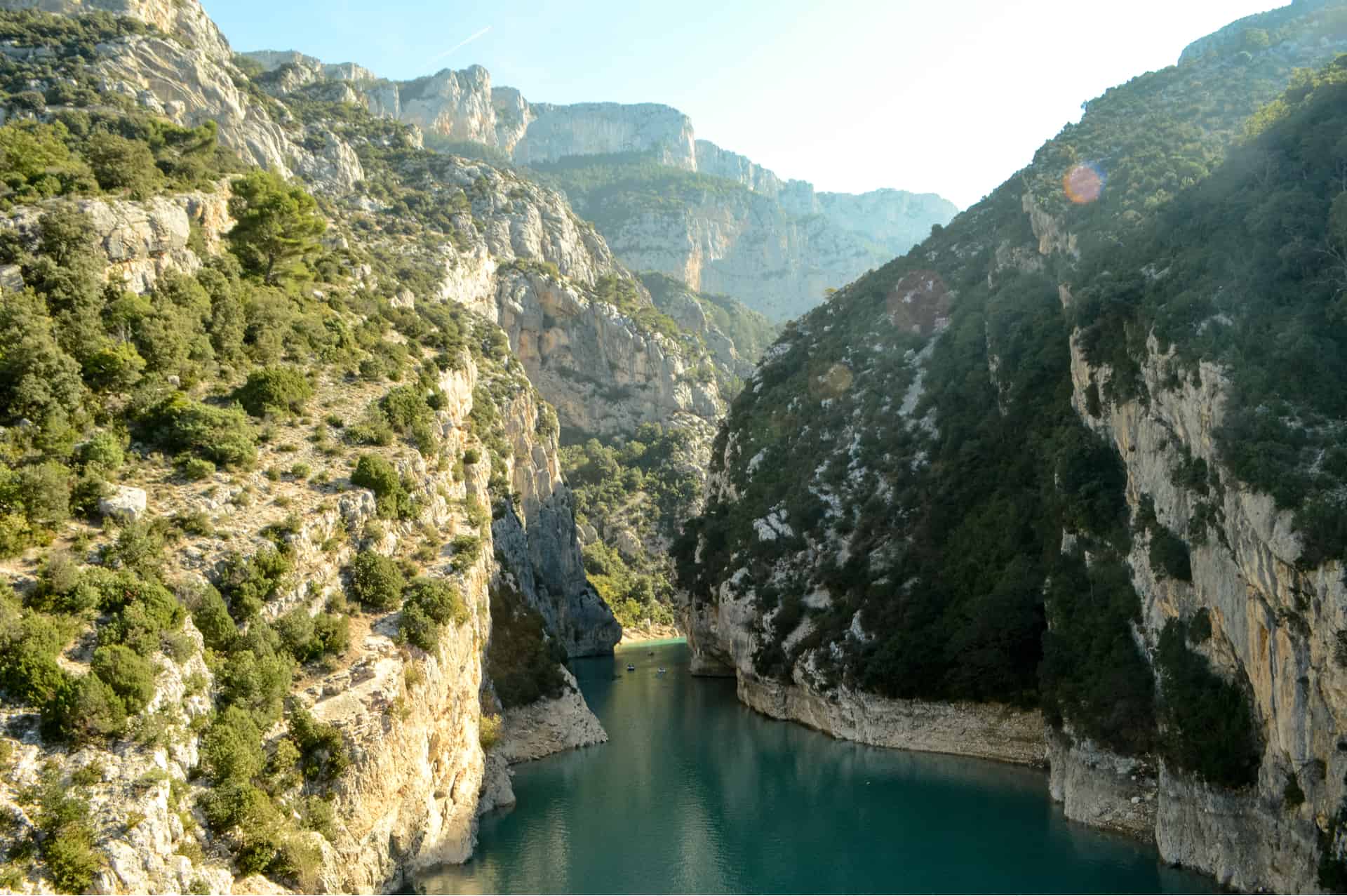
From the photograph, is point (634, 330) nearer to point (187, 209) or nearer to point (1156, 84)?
point (1156, 84)

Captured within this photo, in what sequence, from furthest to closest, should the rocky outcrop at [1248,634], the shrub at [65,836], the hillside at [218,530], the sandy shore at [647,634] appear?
the sandy shore at [647,634], the rocky outcrop at [1248,634], the hillside at [218,530], the shrub at [65,836]

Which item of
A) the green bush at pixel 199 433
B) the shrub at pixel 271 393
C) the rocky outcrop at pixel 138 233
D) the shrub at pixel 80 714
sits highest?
the rocky outcrop at pixel 138 233

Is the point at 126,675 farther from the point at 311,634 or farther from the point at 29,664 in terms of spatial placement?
the point at 311,634

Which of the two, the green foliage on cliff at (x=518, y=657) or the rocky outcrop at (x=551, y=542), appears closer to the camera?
the green foliage on cliff at (x=518, y=657)

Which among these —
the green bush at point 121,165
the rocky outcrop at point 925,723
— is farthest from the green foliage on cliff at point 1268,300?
the green bush at point 121,165

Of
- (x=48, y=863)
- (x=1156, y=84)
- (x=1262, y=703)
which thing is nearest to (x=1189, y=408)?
(x=1262, y=703)

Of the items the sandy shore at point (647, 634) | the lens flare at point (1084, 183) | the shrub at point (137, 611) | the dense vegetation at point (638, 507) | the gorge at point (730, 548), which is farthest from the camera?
the dense vegetation at point (638, 507)

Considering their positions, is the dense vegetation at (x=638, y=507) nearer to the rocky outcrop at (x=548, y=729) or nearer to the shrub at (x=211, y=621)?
the rocky outcrop at (x=548, y=729)
